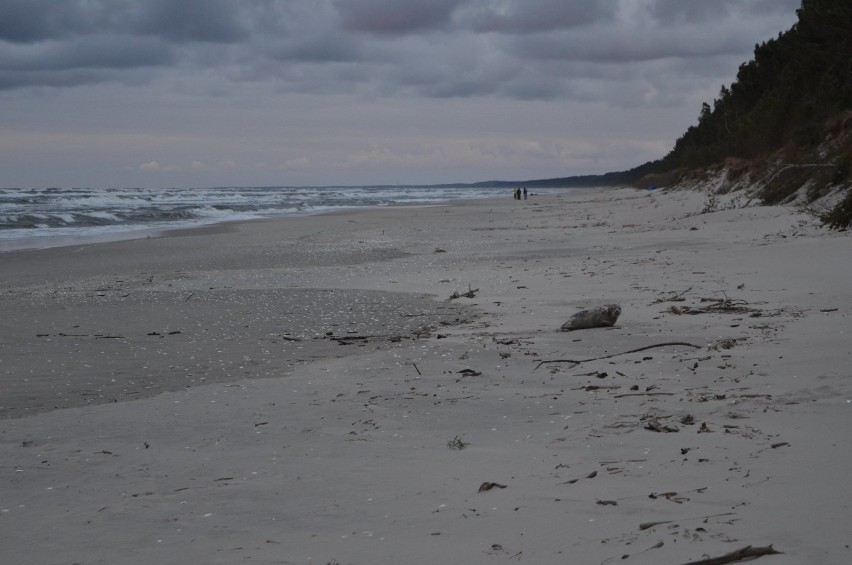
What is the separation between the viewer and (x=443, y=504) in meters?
3.73

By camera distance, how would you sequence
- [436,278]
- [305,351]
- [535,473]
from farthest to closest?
[436,278], [305,351], [535,473]

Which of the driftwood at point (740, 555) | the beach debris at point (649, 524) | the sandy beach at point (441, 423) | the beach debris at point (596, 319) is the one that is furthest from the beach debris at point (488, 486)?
Answer: the beach debris at point (596, 319)

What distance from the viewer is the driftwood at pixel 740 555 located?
2729mm

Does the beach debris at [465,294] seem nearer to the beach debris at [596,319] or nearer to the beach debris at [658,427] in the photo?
the beach debris at [596,319]

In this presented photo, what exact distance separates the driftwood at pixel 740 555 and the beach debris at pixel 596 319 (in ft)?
17.6

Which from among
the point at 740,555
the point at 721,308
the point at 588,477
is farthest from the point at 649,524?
the point at 721,308

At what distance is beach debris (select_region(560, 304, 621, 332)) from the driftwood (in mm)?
5379

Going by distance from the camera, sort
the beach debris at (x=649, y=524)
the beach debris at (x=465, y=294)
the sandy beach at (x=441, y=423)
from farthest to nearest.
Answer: the beach debris at (x=465, y=294)
the sandy beach at (x=441, y=423)
the beach debris at (x=649, y=524)

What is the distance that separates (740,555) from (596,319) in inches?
213

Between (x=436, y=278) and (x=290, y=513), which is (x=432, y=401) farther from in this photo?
(x=436, y=278)

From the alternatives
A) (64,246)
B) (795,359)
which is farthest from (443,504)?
(64,246)

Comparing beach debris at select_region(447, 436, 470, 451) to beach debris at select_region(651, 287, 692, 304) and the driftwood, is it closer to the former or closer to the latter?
the driftwood

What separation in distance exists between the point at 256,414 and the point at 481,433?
5.50 feet

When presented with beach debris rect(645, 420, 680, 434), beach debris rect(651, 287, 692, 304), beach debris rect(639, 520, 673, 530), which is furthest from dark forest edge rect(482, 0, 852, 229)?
beach debris rect(639, 520, 673, 530)
